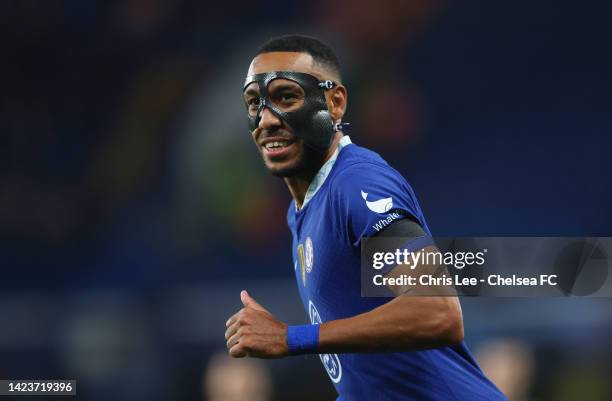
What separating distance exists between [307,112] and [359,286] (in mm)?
864

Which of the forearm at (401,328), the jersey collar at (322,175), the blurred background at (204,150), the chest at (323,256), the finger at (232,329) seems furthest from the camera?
the blurred background at (204,150)

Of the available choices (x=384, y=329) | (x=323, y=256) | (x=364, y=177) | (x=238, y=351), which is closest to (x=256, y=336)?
(x=238, y=351)

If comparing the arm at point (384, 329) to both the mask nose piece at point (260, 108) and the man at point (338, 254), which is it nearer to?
the man at point (338, 254)

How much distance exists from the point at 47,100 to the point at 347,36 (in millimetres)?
4099

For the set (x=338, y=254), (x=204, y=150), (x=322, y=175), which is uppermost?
(x=204, y=150)

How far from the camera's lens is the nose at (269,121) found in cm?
382

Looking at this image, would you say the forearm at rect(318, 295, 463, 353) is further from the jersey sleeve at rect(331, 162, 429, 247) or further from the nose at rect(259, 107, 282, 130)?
the nose at rect(259, 107, 282, 130)

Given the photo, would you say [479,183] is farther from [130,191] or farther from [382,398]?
[382,398]


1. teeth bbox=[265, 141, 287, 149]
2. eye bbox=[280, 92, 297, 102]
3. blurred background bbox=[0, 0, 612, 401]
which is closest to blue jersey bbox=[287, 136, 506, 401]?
teeth bbox=[265, 141, 287, 149]

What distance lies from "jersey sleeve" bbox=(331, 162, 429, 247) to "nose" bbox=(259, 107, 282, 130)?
1.63 feet

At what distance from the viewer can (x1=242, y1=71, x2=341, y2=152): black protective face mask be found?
12.5 ft

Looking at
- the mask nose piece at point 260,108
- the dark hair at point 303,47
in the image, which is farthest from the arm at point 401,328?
the dark hair at point 303,47

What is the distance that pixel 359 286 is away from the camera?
341 centimetres

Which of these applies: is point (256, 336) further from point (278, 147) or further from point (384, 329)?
point (278, 147)
